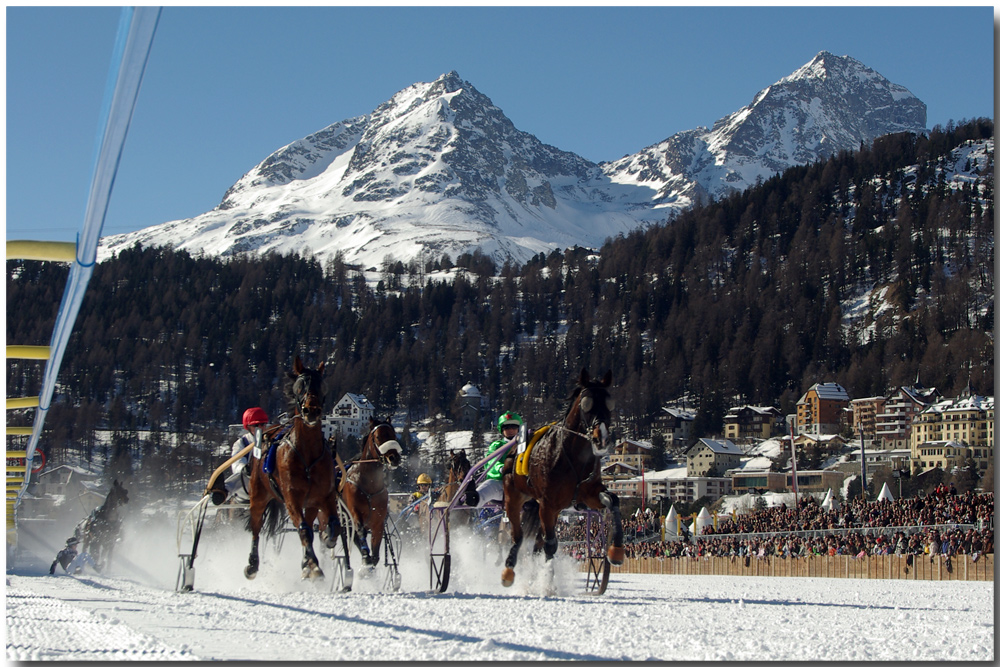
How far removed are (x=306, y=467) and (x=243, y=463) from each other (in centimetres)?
298

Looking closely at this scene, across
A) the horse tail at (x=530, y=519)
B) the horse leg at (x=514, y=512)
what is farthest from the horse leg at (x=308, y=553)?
the horse tail at (x=530, y=519)

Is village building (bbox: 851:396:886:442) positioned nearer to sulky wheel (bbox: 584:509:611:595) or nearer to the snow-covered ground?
the snow-covered ground

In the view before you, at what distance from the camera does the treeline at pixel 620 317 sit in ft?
400

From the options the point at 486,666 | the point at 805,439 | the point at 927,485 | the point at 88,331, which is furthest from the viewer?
the point at 88,331

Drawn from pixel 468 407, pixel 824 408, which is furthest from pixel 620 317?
pixel 824 408

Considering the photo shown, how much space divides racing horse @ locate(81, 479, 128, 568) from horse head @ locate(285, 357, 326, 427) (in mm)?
15910

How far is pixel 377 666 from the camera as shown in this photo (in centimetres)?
716

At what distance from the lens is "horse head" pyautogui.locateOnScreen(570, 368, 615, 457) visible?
11.7 meters

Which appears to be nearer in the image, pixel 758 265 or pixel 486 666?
pixel 486 666

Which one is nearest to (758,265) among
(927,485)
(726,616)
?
(927,485)

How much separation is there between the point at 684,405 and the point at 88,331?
82536mm

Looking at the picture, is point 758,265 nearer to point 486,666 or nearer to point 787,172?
point 787,172

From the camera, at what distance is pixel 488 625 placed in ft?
30.1

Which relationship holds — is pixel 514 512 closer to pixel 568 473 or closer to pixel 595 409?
pixel 568 473
